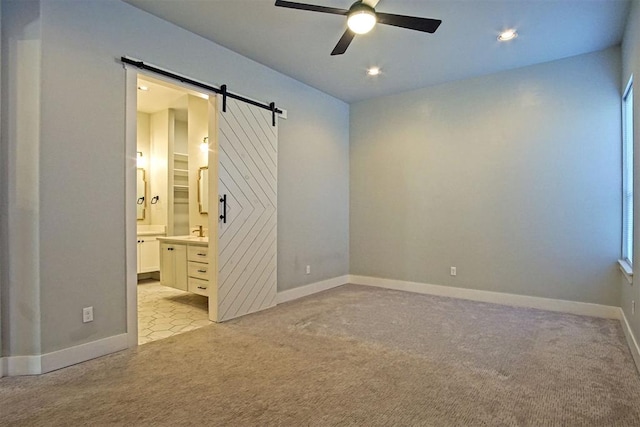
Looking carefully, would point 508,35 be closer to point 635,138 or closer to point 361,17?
point 635,138

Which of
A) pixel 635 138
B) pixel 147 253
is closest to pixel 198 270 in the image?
pixel 147 253

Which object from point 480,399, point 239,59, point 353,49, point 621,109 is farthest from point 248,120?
point 621,109

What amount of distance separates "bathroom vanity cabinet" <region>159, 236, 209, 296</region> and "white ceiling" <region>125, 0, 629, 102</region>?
2270mm

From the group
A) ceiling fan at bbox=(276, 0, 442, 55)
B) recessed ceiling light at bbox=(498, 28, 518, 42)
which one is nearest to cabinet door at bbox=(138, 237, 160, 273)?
ceiling fan at bbox=(276, 0, 442, 55)

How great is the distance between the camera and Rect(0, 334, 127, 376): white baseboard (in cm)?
241

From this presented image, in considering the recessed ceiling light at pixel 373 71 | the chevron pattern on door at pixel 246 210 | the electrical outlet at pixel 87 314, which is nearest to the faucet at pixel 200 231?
the chevron pattern on door at pixel 246 210

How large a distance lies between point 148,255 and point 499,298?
5232 mm

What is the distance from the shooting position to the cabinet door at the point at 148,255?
18.7 feet

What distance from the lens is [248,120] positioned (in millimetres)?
3936

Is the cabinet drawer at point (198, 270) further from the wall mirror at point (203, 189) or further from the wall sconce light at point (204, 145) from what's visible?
the wall sconce light at point (204, 145)

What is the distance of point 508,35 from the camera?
3426mm

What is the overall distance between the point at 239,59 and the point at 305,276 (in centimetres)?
281

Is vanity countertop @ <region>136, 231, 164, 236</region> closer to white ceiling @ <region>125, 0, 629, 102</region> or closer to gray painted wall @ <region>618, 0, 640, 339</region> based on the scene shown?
white ceiling @ <region>125, 0, 629, 102</region>

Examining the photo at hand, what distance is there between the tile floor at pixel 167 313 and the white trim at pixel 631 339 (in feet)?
11.7
